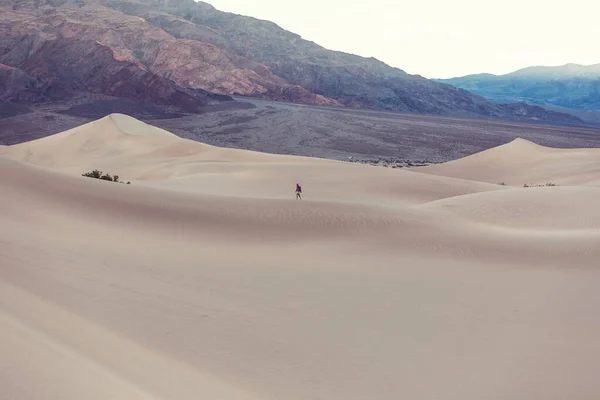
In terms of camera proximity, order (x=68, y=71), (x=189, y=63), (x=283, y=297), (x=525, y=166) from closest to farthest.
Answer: (x=283, y=297)
(x=525, y=166)
(x=68, y=71)
(x=189, y=63)

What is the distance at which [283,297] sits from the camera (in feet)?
21.1

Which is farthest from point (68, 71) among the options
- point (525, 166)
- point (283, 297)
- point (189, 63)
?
point (283, 297)

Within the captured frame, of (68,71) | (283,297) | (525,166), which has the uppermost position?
(68,71)

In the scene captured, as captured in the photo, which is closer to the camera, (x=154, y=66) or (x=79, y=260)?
(x=79, y=260)

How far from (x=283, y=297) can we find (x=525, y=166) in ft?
108

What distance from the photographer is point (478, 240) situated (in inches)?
363

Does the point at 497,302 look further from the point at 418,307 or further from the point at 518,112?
the point at 518,112

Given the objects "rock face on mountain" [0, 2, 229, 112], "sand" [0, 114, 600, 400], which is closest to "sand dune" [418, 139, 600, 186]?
"sand" [0, 114, 600, 400]

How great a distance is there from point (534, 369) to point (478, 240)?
4.39 metres

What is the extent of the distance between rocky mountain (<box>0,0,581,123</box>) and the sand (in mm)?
61770

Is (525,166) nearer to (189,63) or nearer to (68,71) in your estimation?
(68,71)

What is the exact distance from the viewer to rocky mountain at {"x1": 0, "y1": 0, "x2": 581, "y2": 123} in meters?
72.4

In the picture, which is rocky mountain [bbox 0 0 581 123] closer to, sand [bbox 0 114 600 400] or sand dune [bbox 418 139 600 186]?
sand dune [bbox 418 139 600 186]

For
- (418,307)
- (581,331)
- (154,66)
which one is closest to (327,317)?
(418,307)
